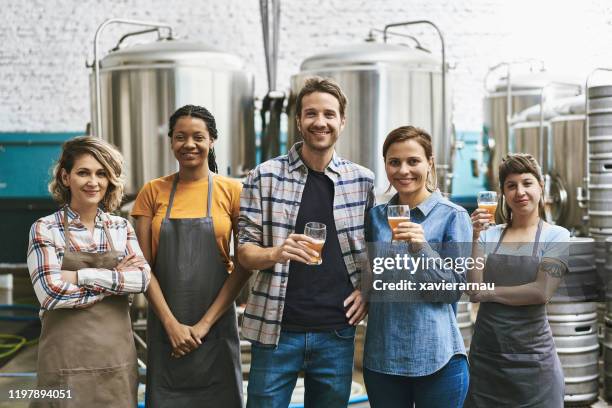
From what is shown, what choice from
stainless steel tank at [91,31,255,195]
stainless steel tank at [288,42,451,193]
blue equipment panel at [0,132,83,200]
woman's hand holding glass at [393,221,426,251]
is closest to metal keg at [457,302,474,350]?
stainless steel tank at [288,42,451,193]

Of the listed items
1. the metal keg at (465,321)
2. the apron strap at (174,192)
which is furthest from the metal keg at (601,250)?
the apron strap at (174,192)

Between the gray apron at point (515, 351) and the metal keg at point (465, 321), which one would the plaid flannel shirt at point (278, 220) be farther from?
the metal keg at point (465, 321)

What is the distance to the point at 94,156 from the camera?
6.61ft

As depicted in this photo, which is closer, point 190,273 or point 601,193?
point 190,273

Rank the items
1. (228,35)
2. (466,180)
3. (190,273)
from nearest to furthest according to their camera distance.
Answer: (190,273), (228,35), (466,180)

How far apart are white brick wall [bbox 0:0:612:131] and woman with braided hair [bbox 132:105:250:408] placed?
563 centimetres

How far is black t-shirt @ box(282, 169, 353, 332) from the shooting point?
195 centimetres

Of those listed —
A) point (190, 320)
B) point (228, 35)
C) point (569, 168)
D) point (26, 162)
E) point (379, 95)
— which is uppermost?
point (228, 35)

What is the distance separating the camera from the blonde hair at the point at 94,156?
2016 millimetres

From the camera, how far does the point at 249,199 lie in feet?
6.55

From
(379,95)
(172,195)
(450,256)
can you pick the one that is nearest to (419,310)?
(450,256)

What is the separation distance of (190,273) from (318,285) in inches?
19.1

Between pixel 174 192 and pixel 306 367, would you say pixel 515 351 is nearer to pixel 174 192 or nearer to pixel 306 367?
pixel 306 367

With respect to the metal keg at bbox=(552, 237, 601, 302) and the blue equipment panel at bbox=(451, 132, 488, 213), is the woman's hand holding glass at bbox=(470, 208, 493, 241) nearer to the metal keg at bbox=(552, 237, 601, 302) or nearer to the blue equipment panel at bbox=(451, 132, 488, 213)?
the metal keg at bbox=(552, 237, 601, 302)
